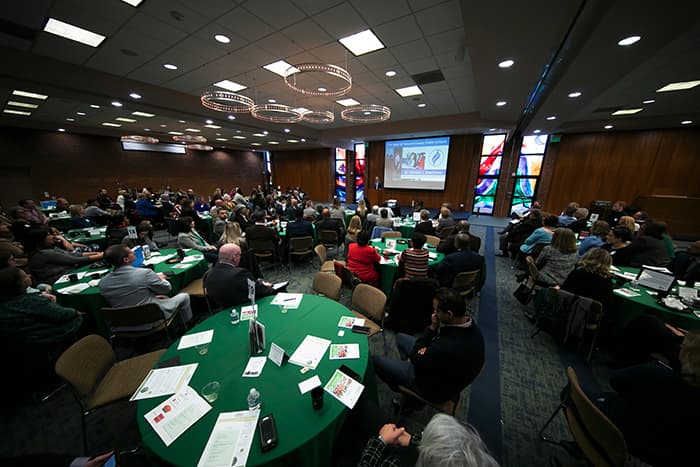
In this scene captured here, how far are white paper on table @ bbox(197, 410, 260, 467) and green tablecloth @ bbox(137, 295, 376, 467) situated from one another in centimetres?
3

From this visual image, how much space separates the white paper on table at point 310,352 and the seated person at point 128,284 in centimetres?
181

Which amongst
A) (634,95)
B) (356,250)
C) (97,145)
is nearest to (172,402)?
(356,250)

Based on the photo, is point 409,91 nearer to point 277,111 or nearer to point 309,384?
point 277,111

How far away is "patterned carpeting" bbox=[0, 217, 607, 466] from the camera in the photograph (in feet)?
6.34

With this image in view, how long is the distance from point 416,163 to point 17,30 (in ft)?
39.1

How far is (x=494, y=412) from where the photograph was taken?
88.0 inches

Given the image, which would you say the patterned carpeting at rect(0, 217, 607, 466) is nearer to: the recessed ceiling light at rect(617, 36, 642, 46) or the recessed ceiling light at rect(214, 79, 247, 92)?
the recessed ceiling light at rect(617, 36, 642, 46)

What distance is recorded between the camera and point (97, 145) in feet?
39.0

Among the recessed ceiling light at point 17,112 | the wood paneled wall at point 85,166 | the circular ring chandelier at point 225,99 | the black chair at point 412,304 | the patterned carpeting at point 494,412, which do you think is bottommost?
the patterned carpeting at point 494,412

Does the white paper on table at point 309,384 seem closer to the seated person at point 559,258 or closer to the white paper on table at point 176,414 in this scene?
the white paper on table at point 176,414

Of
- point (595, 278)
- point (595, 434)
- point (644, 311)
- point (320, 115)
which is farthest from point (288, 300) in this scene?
point (320, 115)

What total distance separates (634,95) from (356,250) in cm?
762

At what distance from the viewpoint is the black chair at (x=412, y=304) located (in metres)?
2.77

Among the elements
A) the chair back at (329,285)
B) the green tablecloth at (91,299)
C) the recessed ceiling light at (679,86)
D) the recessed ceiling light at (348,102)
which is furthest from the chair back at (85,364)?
the recessed ceiling light at (679,86)
